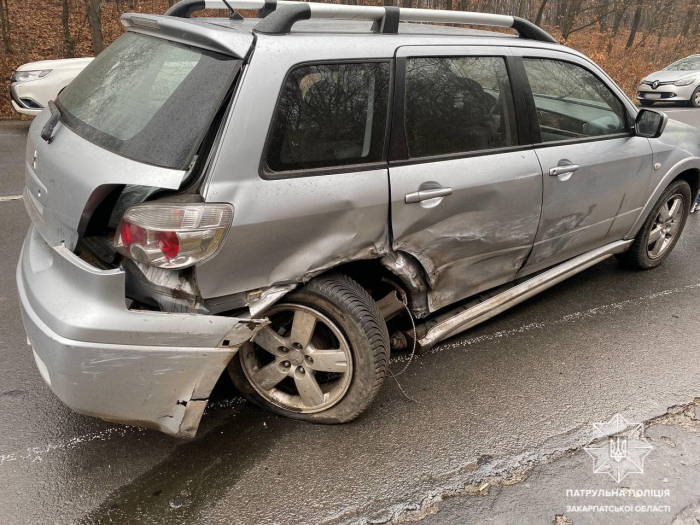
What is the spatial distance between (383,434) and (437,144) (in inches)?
58.3

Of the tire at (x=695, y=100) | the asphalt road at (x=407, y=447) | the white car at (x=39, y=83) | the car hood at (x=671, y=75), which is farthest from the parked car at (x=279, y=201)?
the tire at (x=695, y=100)

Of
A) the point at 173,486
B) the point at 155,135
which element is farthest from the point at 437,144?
the point at 173,486

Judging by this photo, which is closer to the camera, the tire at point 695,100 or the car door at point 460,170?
the car door at point 460,170

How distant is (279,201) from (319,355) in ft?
2.52

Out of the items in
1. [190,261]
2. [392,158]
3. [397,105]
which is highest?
A: [397,105]

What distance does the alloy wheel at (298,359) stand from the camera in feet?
8.38

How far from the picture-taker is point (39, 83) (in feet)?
25.7

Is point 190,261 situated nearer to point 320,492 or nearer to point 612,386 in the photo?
point 320,492

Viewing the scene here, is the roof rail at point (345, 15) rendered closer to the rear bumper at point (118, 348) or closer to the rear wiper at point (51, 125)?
the rear wiper at point (51, 125)

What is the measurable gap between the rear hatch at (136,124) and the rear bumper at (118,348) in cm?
26

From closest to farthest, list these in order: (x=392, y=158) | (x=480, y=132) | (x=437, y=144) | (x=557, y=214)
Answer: (x=392, y=158) < (x=437, y=144) < (x=480, y=132) < (x=557, y=214)

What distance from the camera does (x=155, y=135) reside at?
226 cm

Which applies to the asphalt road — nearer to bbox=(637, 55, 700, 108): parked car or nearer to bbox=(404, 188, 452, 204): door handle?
bbox=(404, 188, 452, 204): door handle

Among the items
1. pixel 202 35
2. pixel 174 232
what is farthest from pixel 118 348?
pixel 202 35
